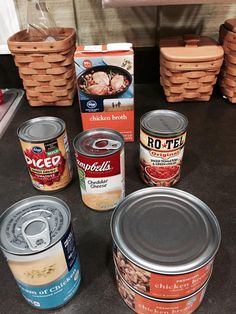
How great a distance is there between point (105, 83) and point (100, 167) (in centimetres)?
30

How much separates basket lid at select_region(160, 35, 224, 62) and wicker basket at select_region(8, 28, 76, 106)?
0.32 metres

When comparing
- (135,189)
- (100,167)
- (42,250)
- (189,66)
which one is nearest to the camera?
(42,250)

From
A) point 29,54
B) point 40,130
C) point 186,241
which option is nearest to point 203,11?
point 29,54

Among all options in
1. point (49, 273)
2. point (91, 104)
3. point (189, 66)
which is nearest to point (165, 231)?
point (49, 273)

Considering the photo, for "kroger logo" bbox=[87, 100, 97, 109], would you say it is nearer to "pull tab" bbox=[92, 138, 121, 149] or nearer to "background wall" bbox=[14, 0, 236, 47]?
"pull tab" bbox=[92, 138, 121, 149]

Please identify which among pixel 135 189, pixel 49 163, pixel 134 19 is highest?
pixel 134 19

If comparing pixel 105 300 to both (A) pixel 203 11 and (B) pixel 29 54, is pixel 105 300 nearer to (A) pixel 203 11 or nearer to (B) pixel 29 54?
(B) pixel 29 54

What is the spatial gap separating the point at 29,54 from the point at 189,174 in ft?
2.02

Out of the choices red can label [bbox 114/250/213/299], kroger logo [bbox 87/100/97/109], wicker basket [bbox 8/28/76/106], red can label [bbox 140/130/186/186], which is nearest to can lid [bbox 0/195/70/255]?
red can label [bbox 114/250/213/299]

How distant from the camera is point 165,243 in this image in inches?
18.1

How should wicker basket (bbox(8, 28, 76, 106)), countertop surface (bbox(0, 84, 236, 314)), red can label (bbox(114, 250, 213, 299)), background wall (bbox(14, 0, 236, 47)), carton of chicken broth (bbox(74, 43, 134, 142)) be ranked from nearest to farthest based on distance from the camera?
1. red can label (bbox(114, 250, 213, 299))
2. countertop surface (bbox(0, 84, 236, 314))
3. carton of chicken broth (bbox(74, 43, 134, 142))
4. wicker basket (bbox(8, 28, 76, 106))
5. background wall (bbox(14, 0, 236, 47))

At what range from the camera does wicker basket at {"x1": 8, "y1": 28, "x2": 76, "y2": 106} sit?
3.10 feet

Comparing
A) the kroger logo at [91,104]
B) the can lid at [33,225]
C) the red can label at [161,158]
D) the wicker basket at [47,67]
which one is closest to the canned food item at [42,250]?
the can lid at [33,225]

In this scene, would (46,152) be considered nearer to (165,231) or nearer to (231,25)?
(165,231)
